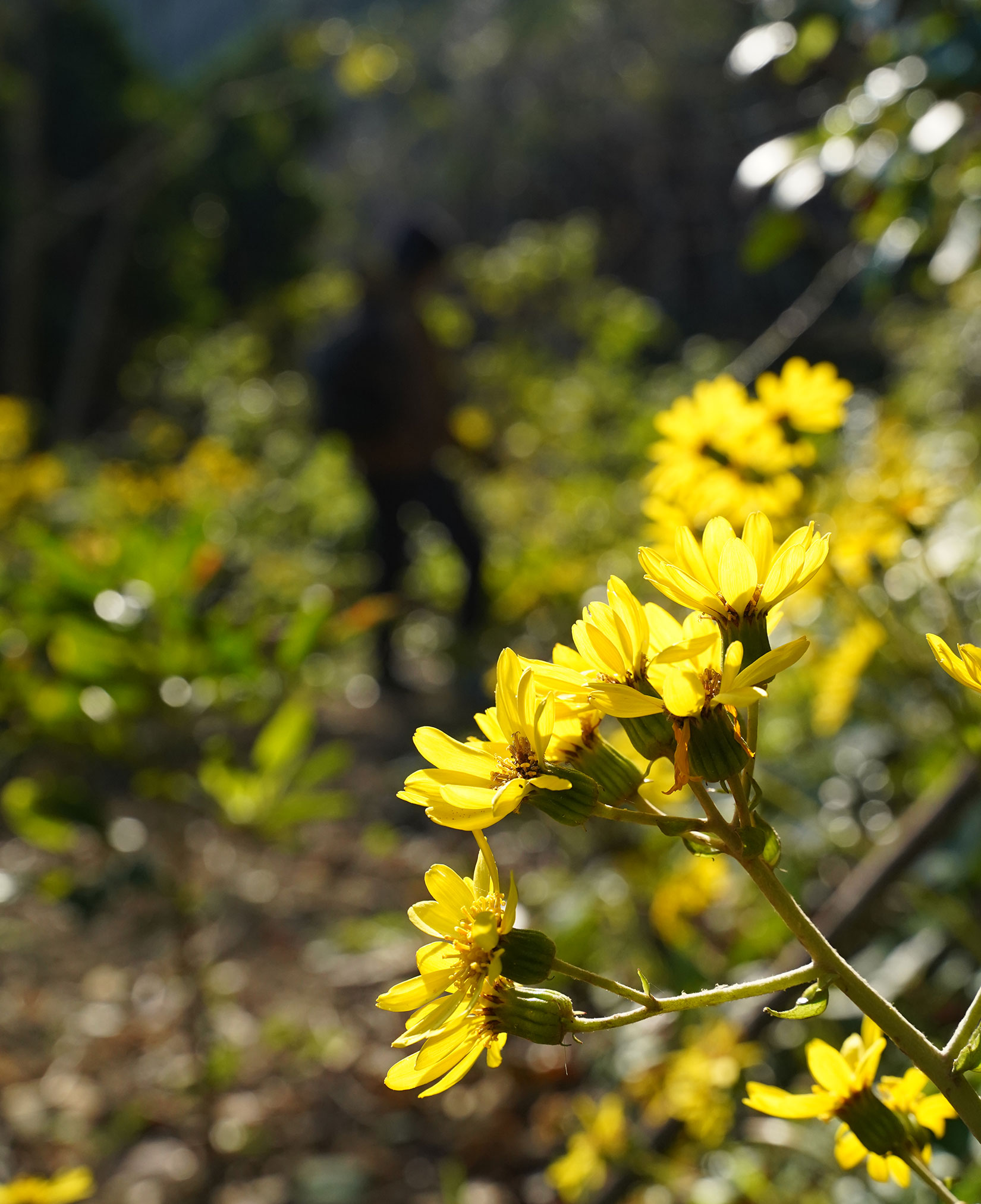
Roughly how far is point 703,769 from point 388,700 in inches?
134

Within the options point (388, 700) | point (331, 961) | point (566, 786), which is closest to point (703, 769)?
point (566, 786)

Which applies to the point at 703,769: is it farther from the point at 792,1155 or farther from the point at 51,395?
the point at 51,395

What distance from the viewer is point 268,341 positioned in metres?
10.4

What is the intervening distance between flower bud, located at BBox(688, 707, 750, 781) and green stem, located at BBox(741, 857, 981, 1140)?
40 mm

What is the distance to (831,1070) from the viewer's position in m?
0.52

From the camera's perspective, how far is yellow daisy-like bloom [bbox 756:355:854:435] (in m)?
0.94

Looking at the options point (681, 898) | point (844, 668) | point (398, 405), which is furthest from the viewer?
point (398, 405)

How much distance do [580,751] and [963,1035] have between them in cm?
20

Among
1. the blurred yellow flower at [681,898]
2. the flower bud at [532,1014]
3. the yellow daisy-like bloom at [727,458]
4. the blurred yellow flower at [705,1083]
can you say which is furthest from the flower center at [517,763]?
the blurred yellow flower at [681,898]

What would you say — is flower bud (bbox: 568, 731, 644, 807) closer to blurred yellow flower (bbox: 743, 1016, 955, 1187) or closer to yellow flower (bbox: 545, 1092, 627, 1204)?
blurred yellow flower (bbox: 743, 1016, 955, 1187)

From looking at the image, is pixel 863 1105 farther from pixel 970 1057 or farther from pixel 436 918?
pixel 436 918

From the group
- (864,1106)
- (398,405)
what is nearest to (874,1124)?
(864,1106)

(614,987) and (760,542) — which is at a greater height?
(760,542)

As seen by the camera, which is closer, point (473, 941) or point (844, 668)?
point (473, 941)
